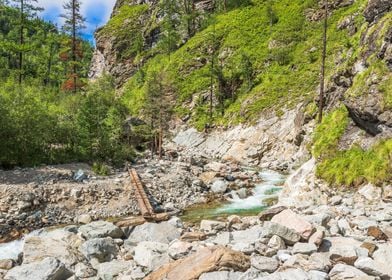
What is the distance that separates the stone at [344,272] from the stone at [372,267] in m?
0.18

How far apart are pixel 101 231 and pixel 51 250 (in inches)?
71.2

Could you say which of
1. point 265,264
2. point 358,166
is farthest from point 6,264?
point 358,166

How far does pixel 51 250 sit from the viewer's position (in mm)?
11070

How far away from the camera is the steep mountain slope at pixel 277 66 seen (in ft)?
62.3

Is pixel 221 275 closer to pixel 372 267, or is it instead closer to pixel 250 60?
pixel 372 267

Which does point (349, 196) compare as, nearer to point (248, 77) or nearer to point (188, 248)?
point (188, 248)

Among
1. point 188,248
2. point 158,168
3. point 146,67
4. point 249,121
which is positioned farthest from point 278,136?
point 146,67

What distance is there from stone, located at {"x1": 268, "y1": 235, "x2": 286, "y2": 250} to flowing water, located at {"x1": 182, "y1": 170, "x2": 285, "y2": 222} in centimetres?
821

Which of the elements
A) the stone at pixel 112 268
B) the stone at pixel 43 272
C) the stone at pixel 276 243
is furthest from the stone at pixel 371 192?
the stone at pixel 43 272

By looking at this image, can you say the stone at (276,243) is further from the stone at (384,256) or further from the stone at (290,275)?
the stone at (384,256)

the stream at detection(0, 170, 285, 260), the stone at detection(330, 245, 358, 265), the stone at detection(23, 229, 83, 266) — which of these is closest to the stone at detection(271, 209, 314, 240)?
the stone at detection(330, 245, 358, 265)

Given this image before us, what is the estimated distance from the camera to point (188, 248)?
384 inches

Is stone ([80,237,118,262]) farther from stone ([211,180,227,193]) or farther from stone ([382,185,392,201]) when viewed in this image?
stone ([211,180,227,193])

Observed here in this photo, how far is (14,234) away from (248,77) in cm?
4265
